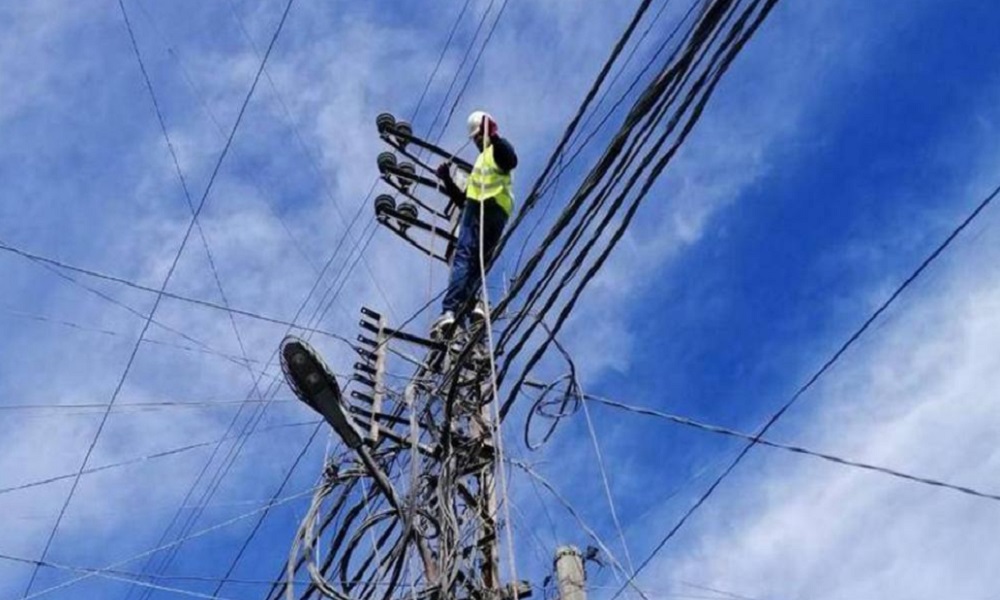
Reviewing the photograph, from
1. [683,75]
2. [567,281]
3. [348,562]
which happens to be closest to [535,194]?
[567,281]

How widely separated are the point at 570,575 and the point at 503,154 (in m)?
2.68

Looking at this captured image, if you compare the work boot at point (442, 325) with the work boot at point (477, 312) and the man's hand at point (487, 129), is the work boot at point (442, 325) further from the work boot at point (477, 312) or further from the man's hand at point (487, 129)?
the man's hand at point (487, 129)

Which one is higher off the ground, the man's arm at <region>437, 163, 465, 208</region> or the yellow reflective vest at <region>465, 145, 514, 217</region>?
the man's arm at <region>437, 163, 465, 208</region>

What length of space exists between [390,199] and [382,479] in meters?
3.58

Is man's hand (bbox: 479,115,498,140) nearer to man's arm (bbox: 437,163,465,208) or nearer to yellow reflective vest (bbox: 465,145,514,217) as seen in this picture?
yellow reflective vest (bbox: 465,145,514,217)

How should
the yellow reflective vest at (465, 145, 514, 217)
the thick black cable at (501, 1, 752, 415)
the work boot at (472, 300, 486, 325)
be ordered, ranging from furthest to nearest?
the yellow reflective vest at (465, 145, 514, 217)
the work boot at (472, 300, 486, 325)
the thick black cable at (501, 1, 752, 415)

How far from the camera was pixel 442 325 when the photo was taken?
620 cm

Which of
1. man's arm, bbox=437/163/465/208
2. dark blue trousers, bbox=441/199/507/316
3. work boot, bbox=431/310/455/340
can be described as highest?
man's arm, bbox=437/163/465/208

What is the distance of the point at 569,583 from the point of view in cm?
471

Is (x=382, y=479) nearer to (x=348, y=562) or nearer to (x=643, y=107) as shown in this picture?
(x=348, y=562)

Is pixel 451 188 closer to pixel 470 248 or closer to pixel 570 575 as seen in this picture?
pixel 470 248

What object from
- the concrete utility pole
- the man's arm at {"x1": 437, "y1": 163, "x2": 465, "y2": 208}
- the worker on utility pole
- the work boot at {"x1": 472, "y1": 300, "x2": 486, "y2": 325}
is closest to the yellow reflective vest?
the worker on utility pole

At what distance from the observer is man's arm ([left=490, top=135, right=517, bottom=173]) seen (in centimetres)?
625

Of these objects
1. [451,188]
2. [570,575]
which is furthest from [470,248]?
[570,575]
